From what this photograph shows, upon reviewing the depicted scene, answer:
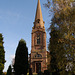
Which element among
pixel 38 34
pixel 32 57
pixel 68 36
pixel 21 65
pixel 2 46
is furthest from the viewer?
pixel 38 34

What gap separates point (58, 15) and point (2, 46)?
1578 centimetres

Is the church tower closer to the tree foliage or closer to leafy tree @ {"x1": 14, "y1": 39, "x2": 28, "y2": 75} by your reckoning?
leafy tree @ {"x1": 14, "y1": 39, "x2": 28, "y2": 75}

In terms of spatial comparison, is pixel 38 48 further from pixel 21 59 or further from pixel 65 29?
pixel 65 29

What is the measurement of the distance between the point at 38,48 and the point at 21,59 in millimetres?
12285

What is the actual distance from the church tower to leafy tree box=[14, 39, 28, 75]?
30.4 ft

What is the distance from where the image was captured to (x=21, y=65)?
94.7 feet

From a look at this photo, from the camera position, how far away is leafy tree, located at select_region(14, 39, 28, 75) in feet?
94.4

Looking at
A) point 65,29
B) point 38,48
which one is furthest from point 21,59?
point 65,29

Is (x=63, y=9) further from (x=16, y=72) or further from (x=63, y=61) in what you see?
(x=16, y=72)

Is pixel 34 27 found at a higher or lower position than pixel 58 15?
higher

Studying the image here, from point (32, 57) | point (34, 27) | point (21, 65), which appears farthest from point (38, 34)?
point (21, 65)

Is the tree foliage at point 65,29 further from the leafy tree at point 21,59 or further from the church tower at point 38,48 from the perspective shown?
the church tower at point 38,48

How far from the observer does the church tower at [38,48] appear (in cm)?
3862

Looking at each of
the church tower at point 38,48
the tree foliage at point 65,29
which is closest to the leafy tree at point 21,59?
the church tower at point 38,48
